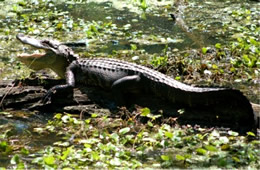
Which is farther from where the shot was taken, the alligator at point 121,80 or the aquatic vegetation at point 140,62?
the alligator at point 121,80

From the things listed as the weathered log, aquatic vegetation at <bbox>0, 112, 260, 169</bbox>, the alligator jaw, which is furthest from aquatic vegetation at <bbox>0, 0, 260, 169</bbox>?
the alligator jaw

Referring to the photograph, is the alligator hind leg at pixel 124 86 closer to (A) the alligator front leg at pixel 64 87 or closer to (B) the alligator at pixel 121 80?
(B) the alligator at pixel 121 80

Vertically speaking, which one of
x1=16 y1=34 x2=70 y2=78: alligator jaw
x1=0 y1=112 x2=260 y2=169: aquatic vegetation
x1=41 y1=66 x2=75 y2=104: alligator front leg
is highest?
x1=16 y1=34 x2=70 y2=78: alligator jaw

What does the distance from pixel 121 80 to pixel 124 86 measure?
0.09 meters

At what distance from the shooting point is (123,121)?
575 cm

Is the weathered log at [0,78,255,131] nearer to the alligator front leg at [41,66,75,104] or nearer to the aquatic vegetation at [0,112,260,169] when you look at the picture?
the alligator front leg at [41,66,75,104]

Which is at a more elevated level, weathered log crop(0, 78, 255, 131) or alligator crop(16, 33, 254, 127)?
alligator crop(16, 33, 254, 127)

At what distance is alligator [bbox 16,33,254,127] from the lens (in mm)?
5379

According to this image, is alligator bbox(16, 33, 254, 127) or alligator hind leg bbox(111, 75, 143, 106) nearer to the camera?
alligator bbox(16, 33, 254, 127)

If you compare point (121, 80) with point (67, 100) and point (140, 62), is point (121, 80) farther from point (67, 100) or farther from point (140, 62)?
point (140, 62)

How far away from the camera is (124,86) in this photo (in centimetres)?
613

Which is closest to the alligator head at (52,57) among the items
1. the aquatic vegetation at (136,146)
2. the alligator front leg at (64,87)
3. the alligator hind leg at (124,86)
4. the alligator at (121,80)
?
the alligator at (121,80)

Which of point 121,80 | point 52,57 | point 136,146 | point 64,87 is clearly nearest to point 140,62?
point 52,57

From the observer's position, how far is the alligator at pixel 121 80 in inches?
212
